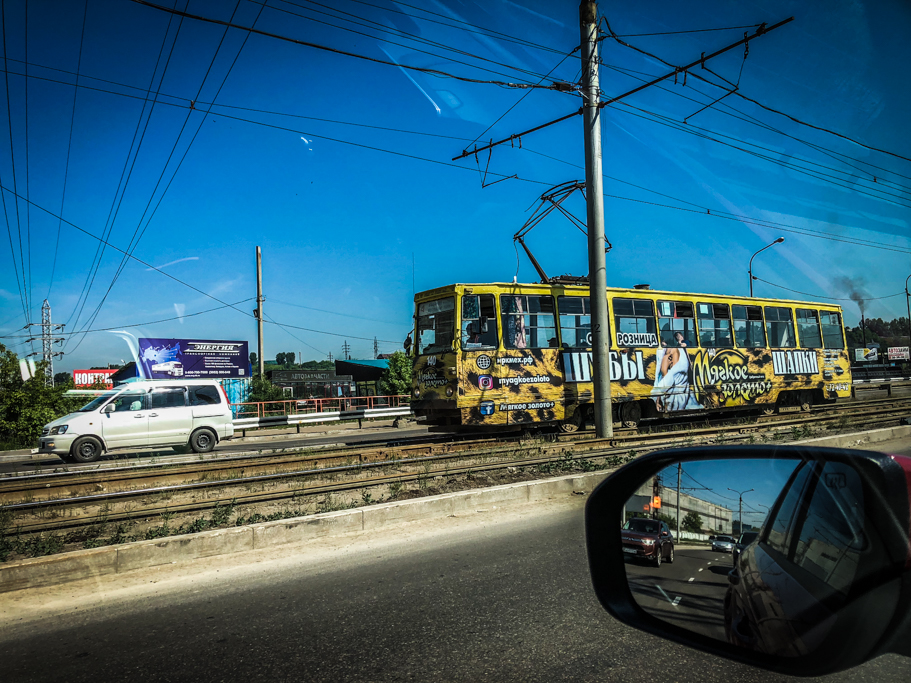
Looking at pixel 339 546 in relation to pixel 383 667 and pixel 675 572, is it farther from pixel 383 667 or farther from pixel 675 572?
pixel 675 572

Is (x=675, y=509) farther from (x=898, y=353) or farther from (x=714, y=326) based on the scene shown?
(x=898, y=353)

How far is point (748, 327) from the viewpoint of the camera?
17.3 m

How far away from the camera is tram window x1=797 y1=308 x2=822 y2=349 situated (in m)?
18.9

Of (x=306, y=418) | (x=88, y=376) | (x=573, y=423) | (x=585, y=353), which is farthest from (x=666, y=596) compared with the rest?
(x=88, y=376)

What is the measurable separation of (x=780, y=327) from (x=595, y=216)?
928 cm

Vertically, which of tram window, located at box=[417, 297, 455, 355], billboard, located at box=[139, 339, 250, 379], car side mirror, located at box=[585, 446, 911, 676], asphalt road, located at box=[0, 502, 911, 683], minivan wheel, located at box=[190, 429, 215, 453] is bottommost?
asphalt road, located at box=[0, 502, 911, 683]

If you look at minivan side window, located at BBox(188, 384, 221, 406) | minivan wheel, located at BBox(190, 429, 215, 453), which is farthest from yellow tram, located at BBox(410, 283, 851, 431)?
minivan wheel, located at BBox(190, 429, 215, 453)

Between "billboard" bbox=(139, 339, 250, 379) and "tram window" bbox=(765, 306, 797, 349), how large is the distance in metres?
37.3

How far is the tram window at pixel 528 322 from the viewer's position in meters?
13.5

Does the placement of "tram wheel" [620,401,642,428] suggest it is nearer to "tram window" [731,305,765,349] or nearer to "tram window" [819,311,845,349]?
"tram window" [731,305,765,349]

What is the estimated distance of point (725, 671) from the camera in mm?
3203

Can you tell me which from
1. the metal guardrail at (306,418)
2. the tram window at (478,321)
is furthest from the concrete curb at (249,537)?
the metal guardrail at (306,418)

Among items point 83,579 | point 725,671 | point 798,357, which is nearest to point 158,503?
point 83,579

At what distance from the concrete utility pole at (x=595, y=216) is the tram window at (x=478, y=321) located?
2253 millimetres
